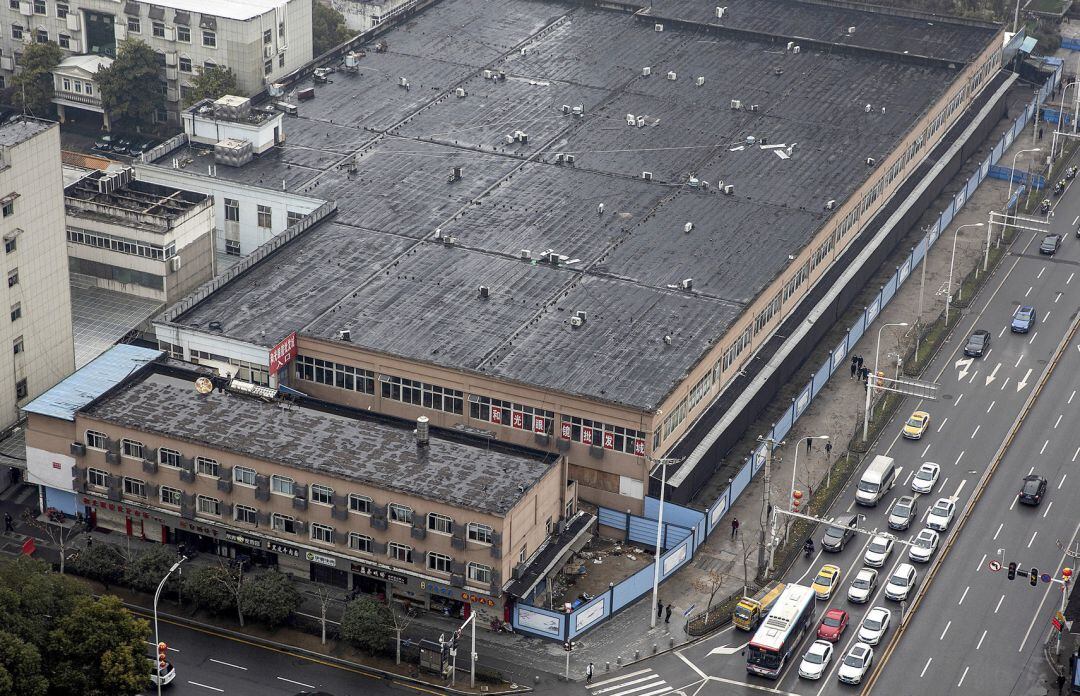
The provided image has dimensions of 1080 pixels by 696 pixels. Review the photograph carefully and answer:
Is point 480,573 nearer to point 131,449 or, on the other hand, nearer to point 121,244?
point 131,449

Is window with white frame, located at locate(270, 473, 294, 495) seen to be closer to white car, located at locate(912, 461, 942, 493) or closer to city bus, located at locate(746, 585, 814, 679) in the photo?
city bus, located at locate(746, 585, 814, 679)

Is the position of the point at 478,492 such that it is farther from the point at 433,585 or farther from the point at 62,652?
the point at 62,652

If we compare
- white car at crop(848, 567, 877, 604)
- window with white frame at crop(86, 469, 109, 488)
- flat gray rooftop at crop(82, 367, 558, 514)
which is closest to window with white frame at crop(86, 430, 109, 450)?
flat gray rooftop at crop(82, 367, 558, 514)

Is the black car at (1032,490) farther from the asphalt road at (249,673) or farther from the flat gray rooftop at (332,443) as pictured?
the asphalt road at (249,673)

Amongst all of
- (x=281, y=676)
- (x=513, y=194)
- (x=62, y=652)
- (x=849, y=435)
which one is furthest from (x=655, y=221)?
(x=62, y=652)

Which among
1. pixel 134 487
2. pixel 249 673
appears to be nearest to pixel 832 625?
pixel 249 673
